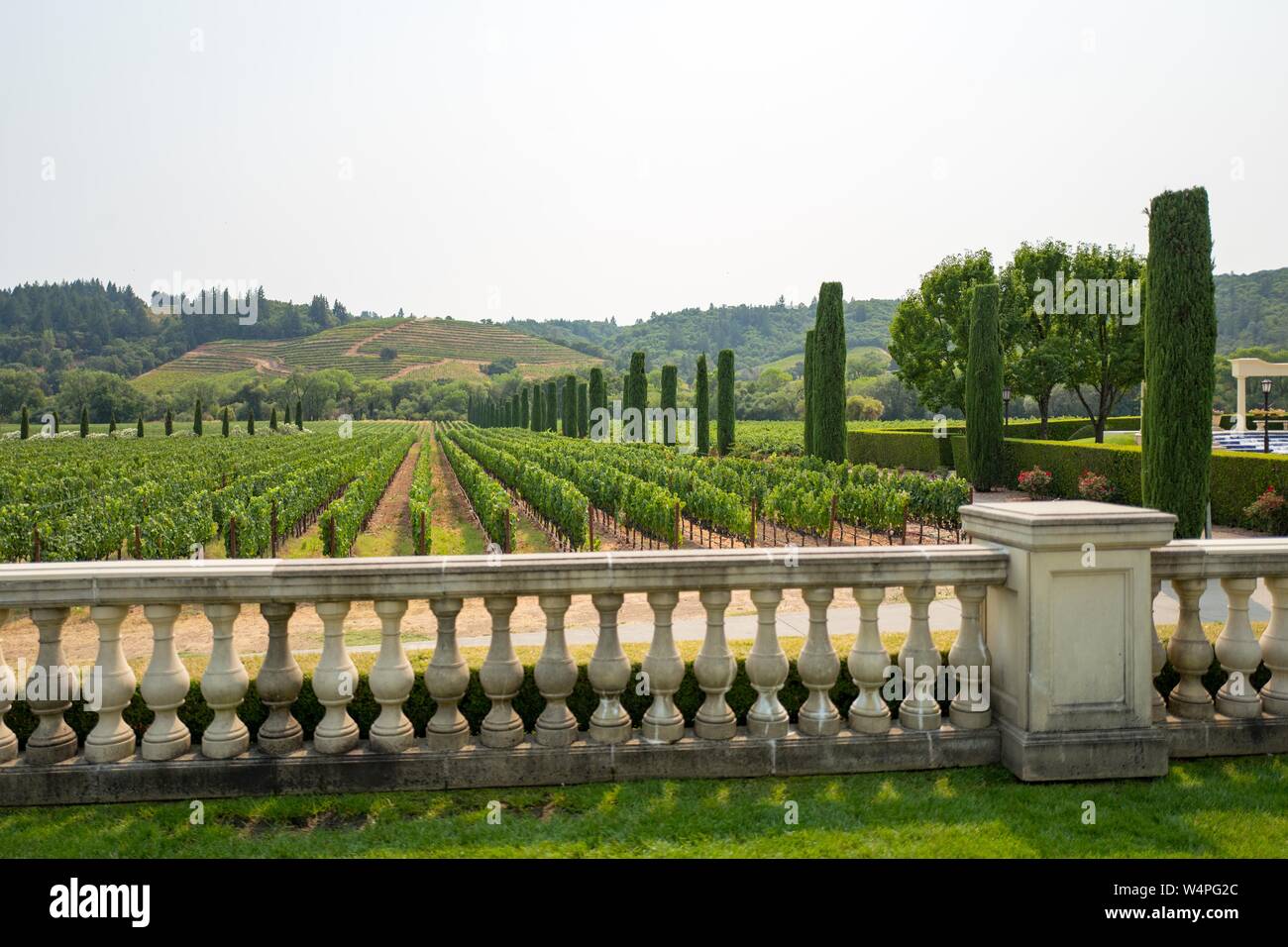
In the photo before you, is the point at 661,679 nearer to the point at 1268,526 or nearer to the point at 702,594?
the point at 702,594

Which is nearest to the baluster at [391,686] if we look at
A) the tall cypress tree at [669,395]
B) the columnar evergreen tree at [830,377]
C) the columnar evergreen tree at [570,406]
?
the columnar evergreen tree at [830,377]

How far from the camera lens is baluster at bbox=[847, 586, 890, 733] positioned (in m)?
3.74

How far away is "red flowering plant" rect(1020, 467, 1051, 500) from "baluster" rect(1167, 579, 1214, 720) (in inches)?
857

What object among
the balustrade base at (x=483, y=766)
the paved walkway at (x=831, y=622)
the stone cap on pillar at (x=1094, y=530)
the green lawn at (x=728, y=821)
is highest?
the stone cap on pillar at (x=1094, y=530)

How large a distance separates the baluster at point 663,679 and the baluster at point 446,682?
2.61 ft

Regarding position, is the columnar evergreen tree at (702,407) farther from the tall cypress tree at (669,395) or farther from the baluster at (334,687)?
Answer: the baluster at (334,687)

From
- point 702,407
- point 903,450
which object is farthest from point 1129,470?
point 702,407

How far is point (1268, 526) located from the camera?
16.4 m

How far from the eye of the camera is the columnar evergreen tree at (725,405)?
132 feet

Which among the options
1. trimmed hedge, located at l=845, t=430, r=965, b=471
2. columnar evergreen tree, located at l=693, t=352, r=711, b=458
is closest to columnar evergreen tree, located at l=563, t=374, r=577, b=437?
columnar evergreen tree, located at l=693, t=352, r=711, b=458

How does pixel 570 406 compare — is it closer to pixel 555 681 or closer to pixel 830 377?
pixel 830 377

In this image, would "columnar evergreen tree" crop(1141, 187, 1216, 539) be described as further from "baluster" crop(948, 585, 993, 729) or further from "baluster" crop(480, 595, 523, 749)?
"baluster" crop(480, 595, 523, 749)
